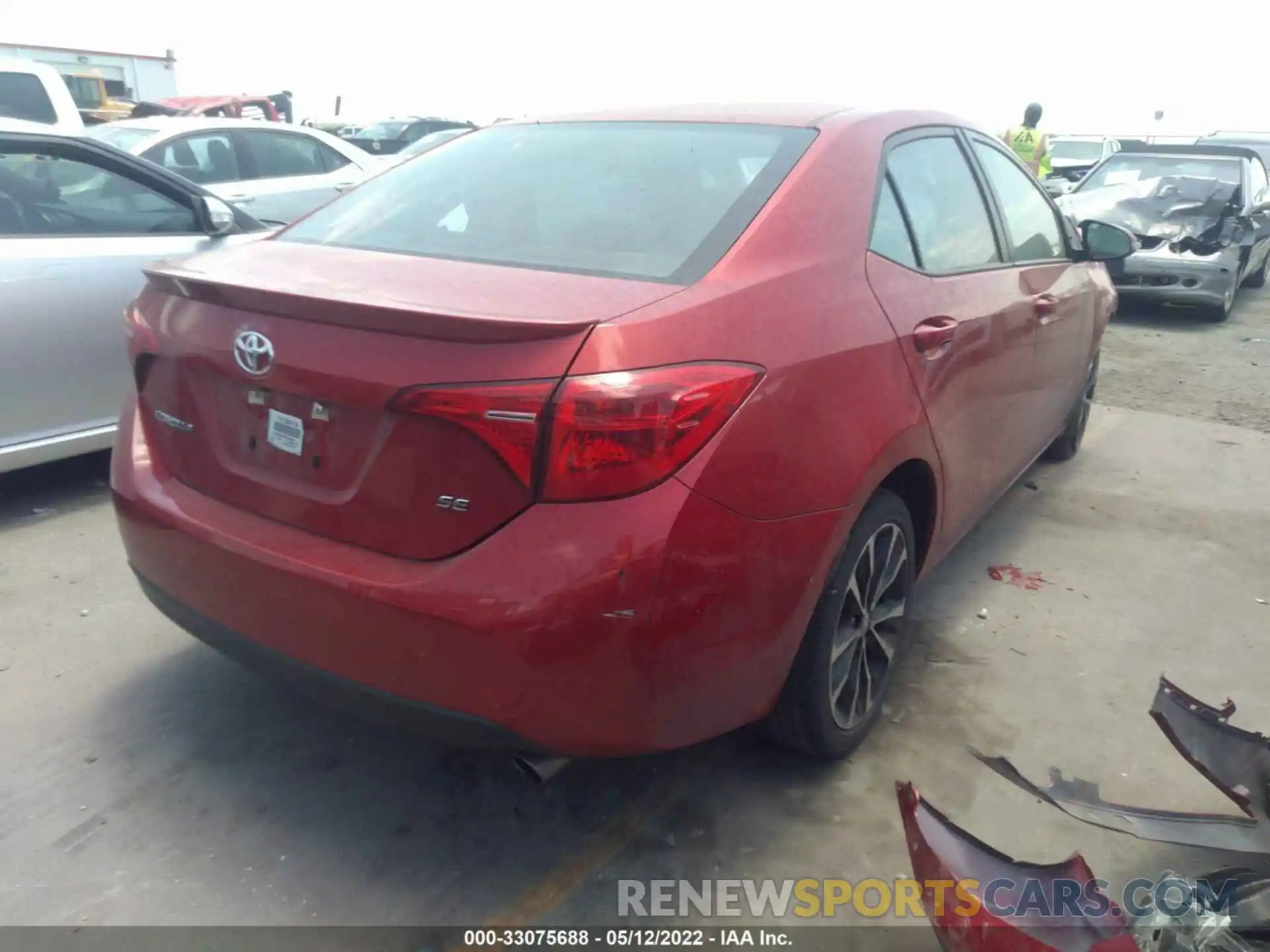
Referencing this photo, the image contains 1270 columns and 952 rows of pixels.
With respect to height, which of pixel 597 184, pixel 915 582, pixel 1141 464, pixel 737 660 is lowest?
pixel 1141 464

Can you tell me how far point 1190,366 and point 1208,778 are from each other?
6.34 m

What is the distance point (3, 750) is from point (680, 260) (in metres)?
2.15

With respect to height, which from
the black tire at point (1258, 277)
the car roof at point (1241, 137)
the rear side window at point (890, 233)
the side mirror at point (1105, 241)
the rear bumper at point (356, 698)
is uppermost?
the rear side window at point (890, 233)

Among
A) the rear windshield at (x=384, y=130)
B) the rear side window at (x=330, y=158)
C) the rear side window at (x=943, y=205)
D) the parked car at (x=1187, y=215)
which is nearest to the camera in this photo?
the rear side window at (x=943, y=205)

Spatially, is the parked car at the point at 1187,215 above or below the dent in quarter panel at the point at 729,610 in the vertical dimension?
below

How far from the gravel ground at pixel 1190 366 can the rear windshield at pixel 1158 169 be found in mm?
1431

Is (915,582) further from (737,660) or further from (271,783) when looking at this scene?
(271,783)

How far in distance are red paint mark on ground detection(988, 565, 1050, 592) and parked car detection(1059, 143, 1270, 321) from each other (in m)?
5.26

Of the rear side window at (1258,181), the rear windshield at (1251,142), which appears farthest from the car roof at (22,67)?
the rear windshield at (1251,142)

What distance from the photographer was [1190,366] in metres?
7.66

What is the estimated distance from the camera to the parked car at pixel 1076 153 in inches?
671

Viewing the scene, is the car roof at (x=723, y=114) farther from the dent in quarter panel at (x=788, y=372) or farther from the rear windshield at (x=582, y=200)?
the dent in quarter panel at (x=788, y=372)

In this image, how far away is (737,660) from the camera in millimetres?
2086

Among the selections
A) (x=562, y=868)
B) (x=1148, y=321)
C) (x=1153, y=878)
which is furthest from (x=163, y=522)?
(x=1148, y=321)
